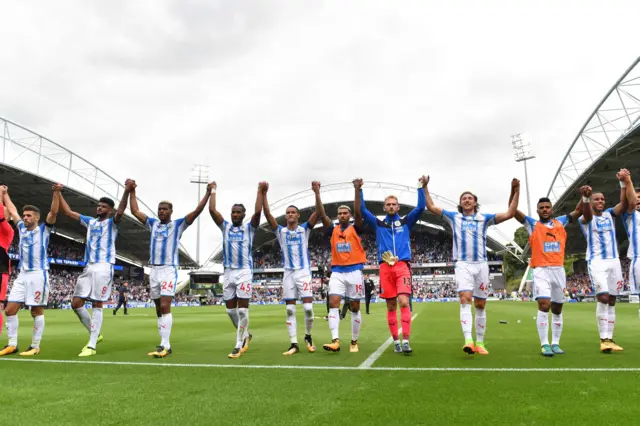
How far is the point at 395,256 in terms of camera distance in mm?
7223

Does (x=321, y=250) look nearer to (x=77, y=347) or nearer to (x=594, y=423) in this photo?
(x=77, y=347)

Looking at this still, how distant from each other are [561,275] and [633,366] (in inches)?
67.0

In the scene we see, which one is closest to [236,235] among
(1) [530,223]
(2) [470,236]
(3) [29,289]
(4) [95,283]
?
(4) [95,283]

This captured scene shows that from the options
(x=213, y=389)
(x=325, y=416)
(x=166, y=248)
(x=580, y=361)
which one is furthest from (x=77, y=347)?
(x=580, y=361)

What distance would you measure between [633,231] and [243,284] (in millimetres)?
6354

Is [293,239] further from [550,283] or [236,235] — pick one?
[550,283]

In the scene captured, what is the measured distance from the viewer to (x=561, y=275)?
6.87 meters

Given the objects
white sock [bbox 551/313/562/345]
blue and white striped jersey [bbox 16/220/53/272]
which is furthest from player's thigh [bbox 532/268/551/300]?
blue and white striped jersey [bbox 16/220/53/272]

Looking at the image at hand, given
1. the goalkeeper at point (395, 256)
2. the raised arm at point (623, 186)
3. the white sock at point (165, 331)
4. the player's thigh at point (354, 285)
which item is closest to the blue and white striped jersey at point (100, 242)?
the white sock at point (165, 331)

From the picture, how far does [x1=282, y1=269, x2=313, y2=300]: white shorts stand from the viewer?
24.9 feet

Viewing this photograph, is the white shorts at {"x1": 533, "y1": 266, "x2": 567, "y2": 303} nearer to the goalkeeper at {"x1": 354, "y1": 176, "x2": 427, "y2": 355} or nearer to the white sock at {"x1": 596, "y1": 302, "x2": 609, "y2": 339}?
the white sock at {"x1": 596, "y1": 302, "x2": 609, "y2": 339}

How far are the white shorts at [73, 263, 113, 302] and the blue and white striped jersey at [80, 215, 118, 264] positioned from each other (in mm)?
119

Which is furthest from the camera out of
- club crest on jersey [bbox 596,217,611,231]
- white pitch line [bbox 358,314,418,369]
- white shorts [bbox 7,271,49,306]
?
white shorts [bbox 7,271,49,306]

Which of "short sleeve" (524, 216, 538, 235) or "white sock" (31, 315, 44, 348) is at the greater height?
"short sleeve" (524, 216, 538, 235)
